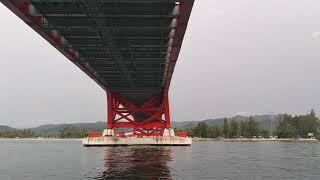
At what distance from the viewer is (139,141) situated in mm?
73375

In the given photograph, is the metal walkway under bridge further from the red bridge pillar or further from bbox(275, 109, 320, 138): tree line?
bbox(275, 109, 320, 138): tree line

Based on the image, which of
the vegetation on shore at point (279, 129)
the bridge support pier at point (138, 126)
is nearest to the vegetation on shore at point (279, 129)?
the vegetation on shore at point (279, 129)

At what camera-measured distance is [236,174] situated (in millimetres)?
27844

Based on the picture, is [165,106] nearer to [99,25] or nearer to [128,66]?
[128,66]

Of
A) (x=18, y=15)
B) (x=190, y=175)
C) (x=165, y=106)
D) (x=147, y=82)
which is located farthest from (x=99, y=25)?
(x=165, y=106)

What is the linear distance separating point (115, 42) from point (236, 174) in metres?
14.0

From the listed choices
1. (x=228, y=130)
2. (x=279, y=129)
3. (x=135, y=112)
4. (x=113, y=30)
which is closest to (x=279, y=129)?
(x=279, y=129)

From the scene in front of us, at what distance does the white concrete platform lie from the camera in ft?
235

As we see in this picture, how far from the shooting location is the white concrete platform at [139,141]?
7150cm

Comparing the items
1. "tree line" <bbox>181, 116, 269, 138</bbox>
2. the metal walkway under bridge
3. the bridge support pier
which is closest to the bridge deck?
the metal walkway under bridge

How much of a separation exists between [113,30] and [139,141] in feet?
145

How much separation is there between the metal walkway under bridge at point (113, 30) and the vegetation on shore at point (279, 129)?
14032 centimetres

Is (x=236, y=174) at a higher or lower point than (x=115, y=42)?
lower

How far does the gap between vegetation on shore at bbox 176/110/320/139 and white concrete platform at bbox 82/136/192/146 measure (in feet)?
393
